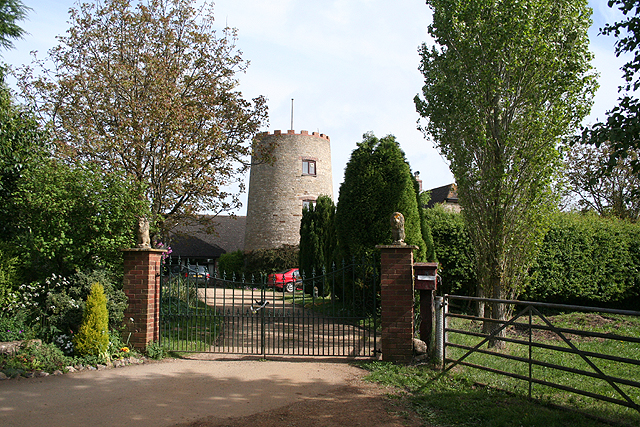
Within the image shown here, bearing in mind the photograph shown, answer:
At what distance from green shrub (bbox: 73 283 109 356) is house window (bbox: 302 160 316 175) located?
2051 centimetres

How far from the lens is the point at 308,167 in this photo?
2730 cm

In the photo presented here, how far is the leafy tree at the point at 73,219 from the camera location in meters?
7.75

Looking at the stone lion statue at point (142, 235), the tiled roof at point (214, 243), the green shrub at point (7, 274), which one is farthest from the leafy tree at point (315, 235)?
the green shrub at point (7, 274)

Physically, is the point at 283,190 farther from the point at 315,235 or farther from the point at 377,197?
the point at 377,197

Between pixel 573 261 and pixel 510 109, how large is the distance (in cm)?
696

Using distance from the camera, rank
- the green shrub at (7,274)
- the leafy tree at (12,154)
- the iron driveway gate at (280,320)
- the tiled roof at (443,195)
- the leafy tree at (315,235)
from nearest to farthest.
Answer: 1. the iron driveway gate at (280,320)
2. the green shrub at (7,274)
3. the leafy tree at (12,154)
4. the leafy tree at (315,235)
5. the tiled roof at (443,195)

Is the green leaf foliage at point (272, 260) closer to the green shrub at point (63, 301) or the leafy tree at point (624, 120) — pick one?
the green shrub at point (63, 301)

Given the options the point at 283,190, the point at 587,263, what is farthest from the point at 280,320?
the point at 283,190

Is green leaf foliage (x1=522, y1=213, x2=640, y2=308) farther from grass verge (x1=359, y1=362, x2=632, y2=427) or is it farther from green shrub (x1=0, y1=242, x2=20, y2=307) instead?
green shrub (x1=0, y1=242, x2=20, y2=307)

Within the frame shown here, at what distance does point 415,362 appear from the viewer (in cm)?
690

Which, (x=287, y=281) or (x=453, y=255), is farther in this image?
(x=287, y=281)

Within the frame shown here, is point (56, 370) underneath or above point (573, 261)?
underneath

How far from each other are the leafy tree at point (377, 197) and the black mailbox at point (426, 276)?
2429 millimetres

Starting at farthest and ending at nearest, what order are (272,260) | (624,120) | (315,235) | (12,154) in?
(272,260)
(315,235)
(12,154)
(624,120)
